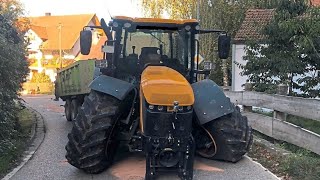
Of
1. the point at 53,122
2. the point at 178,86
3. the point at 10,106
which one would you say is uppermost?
the point at 178,86

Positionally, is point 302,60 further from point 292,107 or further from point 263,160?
point 263,160

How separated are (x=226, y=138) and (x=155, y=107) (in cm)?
161

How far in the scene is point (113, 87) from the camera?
7.54 metres

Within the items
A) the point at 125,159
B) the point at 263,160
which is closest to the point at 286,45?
the point at 263,160

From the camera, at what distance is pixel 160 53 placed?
8625 millimetres

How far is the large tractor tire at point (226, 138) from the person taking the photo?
300 inches

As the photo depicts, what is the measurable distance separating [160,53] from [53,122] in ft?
25.4

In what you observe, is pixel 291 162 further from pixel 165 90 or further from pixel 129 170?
pixel 129 170

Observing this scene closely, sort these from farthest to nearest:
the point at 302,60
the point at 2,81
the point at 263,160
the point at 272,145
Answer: the point at 302,60 < the point at 2,81 < the point at 272,145 < the point at 263,160

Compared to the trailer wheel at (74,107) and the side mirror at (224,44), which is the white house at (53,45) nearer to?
the trailer wheel at (74,107)

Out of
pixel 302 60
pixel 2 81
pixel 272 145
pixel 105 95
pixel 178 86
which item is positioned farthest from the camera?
pixel 302 60

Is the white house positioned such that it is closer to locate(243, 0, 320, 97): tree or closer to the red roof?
the red roof

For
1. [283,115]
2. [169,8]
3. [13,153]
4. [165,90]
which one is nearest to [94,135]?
[165,90]

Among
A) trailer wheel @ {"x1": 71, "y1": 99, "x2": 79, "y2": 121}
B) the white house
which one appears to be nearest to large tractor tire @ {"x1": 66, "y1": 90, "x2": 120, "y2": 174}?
trailer wheel @ {"x1": 71, "y1": 99, "x2": 79, "y2": 121}
